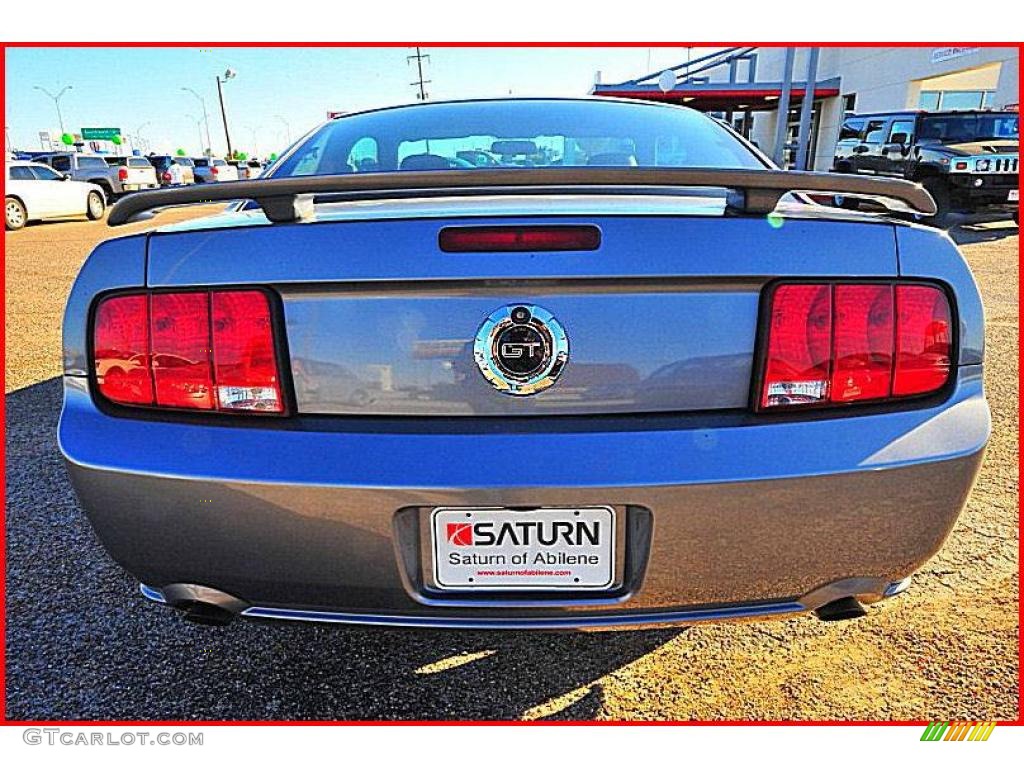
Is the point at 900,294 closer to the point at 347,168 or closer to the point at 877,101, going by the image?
the point at 347,168

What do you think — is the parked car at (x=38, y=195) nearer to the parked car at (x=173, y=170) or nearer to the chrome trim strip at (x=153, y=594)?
the parked car at (x=173, y=170)

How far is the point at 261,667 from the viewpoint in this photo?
1.95 m

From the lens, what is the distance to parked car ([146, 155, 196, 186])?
25.9m

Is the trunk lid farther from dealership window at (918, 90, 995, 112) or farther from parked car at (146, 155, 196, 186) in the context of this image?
dealership window at (918, 90, 995, 112)

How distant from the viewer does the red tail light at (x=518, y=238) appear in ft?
4.48

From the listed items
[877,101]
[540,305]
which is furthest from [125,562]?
[877,101]

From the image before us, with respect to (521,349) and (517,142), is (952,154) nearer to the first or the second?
(517,142)

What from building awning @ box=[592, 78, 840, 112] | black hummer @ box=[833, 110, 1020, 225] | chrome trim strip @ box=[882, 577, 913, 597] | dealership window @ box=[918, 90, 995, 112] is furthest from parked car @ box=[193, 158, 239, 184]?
dealership window @ box=[918, 90, 995, 112]

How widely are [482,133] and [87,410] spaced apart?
1.53m

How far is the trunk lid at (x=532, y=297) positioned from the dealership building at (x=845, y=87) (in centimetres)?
1877

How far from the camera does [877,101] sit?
27.5m

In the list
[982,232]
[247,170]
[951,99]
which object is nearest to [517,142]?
[982,232]

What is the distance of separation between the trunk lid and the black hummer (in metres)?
12.7

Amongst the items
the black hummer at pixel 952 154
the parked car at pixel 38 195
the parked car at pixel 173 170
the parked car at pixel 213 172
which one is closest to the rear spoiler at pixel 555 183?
the black hummer at pixel 952 154
